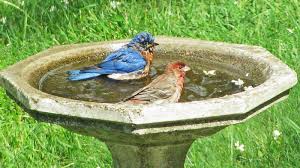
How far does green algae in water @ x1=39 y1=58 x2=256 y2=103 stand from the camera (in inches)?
141

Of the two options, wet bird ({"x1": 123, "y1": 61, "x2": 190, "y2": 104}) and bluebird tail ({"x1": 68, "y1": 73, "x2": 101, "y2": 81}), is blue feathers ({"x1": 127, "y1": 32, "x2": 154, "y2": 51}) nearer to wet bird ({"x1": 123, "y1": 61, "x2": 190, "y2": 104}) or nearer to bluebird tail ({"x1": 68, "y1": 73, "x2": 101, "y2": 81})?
bluebird tail ({"x1": 68, "y1": 73, "x2": 101, "y2": 81})

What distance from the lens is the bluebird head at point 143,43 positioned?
4.08 m

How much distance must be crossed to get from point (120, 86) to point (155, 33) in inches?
99.5

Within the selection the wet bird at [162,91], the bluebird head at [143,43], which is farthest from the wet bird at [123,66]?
the wet bird at [162,91]

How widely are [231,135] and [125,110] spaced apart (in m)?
2.20

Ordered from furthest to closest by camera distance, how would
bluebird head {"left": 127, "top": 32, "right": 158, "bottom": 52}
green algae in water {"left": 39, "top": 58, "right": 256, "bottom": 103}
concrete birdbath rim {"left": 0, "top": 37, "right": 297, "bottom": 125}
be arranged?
bluebird head {"left": 127, "top": 32, "right": 158, "bottom": 52} → green algae in water {"left": 39, "top": 58, "right": 256, "bottom": 103} → concrete birdbath rim {"left": 0, "top": 37, "right": 297, "bottom": 125}

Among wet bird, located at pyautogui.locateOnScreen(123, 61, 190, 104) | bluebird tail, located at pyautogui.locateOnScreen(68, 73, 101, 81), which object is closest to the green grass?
bluebird tail, located at pyautogui.locateOnScreen(68, 73, 101, 81)

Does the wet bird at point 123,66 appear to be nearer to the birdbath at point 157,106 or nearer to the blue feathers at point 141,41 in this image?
the blue feathers at point 141,41

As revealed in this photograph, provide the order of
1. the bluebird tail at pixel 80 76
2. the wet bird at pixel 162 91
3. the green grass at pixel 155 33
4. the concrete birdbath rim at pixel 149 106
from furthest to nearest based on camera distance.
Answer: the green grass at pixel 155 33, the bluebird tail at pixel 80 76, the wet bird at pixel 162 91, the concrete birdbath rim at pixel 149 106

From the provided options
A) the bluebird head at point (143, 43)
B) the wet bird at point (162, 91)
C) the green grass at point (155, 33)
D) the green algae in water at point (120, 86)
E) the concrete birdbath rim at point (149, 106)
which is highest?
the concrete birdbath rim at point (149, 106)

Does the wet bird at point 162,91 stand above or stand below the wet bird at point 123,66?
above

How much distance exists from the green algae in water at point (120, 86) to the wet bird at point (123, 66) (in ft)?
0.10

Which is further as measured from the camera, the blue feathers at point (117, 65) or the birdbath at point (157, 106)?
the blue feathers at point (117, 65)

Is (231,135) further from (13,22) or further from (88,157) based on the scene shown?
(13,22)
